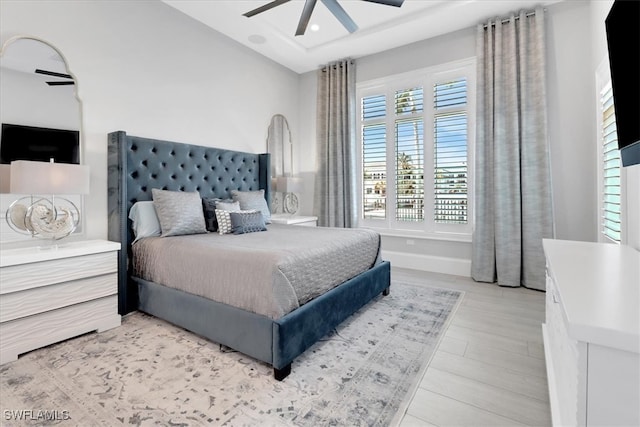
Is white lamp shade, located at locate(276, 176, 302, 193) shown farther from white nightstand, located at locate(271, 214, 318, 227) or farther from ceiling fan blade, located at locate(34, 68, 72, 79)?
ceiling fan blade, located at locate(34, 68, 72, 79)

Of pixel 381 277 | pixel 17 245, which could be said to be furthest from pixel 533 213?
pixel 17 245

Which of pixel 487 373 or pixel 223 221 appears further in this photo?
pixel 223 221

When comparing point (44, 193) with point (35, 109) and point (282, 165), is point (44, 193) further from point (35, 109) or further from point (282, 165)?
point (282, 165)

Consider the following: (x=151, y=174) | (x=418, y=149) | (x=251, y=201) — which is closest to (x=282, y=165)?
(x=251, y=201)

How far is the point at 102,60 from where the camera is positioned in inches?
112

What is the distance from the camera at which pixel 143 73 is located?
3.16 metres

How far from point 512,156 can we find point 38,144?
454 centimetres

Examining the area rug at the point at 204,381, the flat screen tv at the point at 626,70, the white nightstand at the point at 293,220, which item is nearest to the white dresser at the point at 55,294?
the area rug at the point at 204,381

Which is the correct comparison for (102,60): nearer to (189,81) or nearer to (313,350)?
(189,81)

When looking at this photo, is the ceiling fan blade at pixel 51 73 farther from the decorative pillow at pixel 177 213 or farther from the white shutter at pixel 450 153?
the white shutter at pixel 450 153

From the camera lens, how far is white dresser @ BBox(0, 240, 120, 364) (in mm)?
1995

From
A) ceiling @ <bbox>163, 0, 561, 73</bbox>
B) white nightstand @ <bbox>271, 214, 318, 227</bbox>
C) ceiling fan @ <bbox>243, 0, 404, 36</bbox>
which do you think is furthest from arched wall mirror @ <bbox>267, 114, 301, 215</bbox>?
ceiling fan @ <bbox>243, 0, 404, 36</bbox>

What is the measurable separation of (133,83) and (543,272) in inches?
186

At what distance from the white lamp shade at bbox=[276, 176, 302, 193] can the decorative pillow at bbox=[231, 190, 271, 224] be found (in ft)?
1.98
